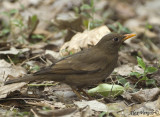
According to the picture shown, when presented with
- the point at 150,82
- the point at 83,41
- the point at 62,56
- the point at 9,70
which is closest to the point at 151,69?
the point at 150,82

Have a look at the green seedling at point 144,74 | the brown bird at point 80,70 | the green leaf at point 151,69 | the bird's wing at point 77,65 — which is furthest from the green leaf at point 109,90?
the green leaf at point 151,69

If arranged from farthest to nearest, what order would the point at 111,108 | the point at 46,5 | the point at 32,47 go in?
1. the point at 46,5
2. the point at 32,47
3. the point at 111,108

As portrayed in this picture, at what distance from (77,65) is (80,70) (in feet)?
0.32

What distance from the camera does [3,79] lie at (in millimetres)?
5477

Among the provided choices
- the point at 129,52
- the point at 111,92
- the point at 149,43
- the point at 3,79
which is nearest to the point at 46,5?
the point at 149,43

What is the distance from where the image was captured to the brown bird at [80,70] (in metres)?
5.02

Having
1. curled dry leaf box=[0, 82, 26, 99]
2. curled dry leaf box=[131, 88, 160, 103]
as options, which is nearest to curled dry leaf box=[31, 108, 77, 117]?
curled dry leaf box=[0, 82, 26, 99]

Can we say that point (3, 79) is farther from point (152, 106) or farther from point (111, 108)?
point (152, 106)

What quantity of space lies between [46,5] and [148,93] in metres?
7.55

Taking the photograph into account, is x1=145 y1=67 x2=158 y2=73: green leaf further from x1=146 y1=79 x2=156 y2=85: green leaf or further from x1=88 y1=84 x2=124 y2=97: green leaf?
x1=88 y1=84 x2=124 y2=97: green leaf

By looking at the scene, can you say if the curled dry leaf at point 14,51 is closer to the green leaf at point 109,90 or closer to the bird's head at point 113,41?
the bird's head at point 113,41

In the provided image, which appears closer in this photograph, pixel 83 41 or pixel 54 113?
pixel 54 113

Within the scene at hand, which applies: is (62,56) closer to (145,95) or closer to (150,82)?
(150,82)

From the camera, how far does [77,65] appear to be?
5.14 meters
